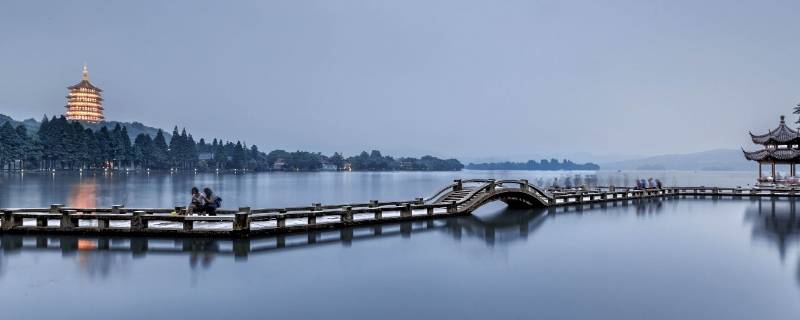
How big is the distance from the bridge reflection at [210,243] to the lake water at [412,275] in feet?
0.19

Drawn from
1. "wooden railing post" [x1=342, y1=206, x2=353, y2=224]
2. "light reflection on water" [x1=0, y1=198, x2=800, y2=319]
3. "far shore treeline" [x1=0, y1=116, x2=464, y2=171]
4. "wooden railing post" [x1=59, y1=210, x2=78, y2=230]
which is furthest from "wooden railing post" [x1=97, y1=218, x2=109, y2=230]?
"far shore treeline" [x1=0, y1=116, x2=464, y2=171]

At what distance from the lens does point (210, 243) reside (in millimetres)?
15828

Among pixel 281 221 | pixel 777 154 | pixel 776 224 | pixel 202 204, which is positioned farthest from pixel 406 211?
pixel 777 154

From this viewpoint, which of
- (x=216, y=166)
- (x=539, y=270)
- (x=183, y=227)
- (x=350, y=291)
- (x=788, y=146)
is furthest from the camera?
(x=216, y=166)

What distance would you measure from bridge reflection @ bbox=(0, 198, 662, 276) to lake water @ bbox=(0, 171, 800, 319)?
6cm

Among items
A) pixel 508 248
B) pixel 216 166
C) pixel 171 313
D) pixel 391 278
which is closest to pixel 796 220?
pixel 508 248

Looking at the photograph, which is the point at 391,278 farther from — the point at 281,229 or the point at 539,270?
the point at 281,229

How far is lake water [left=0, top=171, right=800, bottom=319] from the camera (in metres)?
9.69

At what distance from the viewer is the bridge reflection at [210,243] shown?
13.8 metres

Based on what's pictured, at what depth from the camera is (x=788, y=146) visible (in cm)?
4631

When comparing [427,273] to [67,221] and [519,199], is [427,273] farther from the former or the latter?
[519,199]

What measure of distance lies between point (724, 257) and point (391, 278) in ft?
34.1

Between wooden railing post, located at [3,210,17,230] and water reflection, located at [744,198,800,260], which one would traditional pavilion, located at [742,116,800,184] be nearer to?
water reflection, located at [744,198,800,260]

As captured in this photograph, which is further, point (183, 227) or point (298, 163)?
point (298, 163)
